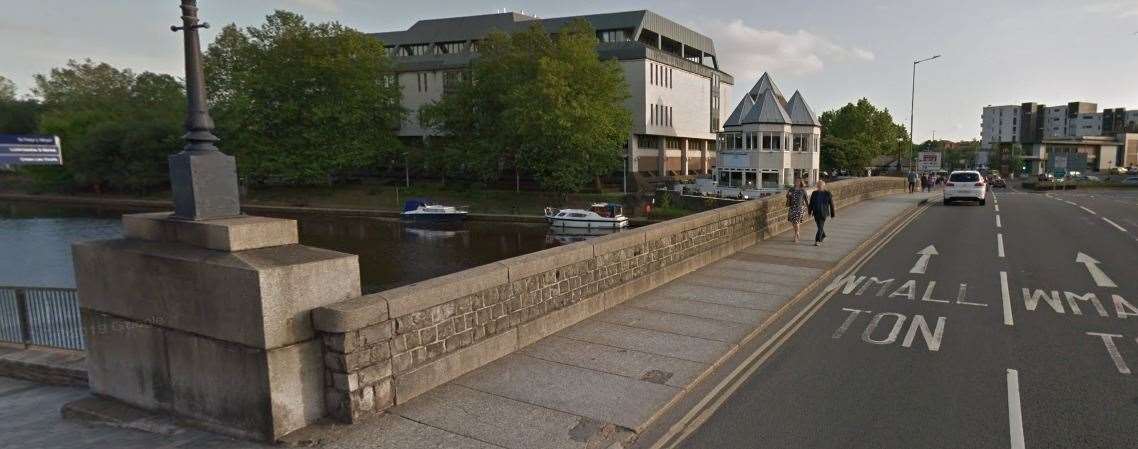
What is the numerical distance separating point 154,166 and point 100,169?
7.51 meters

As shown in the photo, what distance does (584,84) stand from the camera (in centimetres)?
5359

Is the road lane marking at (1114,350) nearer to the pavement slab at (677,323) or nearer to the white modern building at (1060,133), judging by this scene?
the pavement slab at (677,323)

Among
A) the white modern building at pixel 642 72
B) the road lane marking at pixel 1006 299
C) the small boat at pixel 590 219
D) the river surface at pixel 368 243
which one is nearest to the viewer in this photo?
the road lane marking at pixel 1006 299

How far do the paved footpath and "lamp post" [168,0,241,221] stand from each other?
7.18 feet

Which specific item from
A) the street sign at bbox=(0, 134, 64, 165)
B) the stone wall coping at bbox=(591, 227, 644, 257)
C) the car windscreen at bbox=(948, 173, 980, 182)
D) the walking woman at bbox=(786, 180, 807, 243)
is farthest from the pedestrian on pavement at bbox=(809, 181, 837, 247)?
the street sign at bbox=(0, 134, 64, 165)

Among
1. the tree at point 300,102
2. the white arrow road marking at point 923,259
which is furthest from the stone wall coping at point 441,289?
the tree at point 300,102

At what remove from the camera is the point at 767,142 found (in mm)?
56812

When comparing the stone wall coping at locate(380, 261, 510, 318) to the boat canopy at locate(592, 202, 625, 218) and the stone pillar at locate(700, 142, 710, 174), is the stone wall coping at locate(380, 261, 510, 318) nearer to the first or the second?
the boat canopy at locate(592, 202, 625, 218)

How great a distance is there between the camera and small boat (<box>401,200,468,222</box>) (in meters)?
51.9

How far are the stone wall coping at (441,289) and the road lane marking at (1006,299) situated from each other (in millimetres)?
7809

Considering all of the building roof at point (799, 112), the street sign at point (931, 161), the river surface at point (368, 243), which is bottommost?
the river surface at point (368, 243)

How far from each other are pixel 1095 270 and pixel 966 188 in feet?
63.9

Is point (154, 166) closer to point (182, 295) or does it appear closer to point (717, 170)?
point (717, 170)

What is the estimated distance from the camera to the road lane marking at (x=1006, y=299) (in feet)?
30.8
